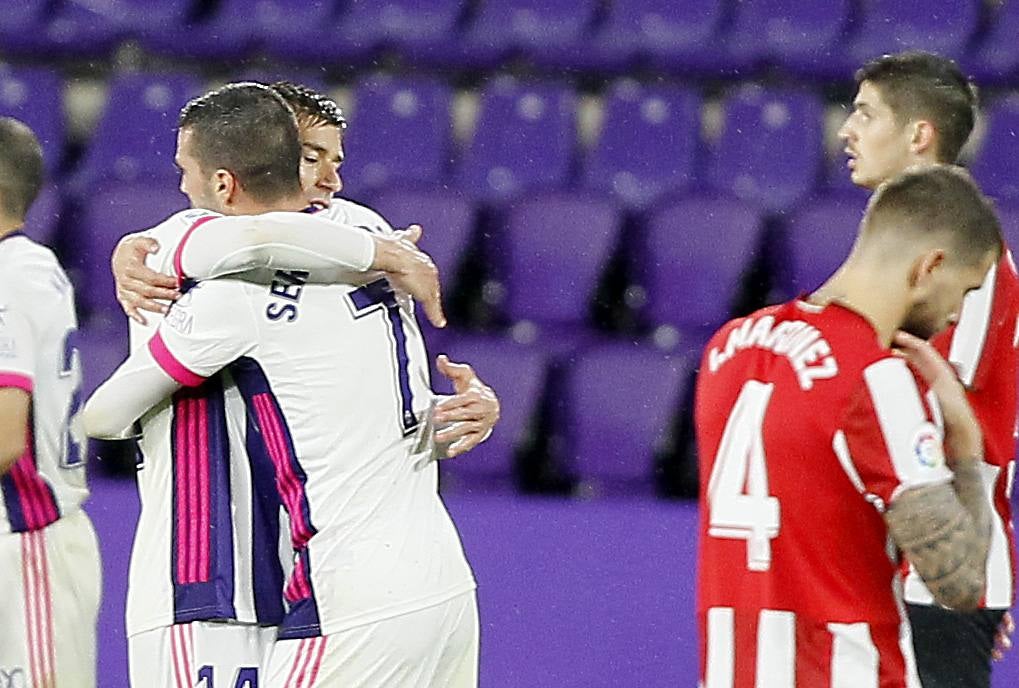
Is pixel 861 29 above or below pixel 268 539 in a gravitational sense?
above

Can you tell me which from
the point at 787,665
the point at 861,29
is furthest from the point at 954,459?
the point at 861,29

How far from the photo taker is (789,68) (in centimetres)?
827

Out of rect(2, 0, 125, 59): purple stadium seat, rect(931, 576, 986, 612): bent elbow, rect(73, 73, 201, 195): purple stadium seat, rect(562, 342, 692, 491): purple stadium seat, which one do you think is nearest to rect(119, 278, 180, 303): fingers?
rect(931, 576, 986, 612): bent elbow

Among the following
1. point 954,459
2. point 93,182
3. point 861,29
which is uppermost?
point 861,29

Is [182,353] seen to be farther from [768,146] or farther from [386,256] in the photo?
[768,146]

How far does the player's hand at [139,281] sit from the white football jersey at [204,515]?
0.09ft

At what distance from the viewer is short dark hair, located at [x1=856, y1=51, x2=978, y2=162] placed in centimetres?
434

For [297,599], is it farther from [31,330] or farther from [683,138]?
[683,138]

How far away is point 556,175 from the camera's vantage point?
8055 millimetres

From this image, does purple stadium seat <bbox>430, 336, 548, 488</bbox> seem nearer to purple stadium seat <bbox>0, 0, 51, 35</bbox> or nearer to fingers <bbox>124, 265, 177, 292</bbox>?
purple stadium seat <bbox>0, 0, 51, 35</bbox>

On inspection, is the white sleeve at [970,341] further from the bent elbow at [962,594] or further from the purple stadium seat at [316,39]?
the purple stadium seat at [316,39]

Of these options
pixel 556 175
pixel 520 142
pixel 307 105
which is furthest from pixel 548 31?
pixel 307 105

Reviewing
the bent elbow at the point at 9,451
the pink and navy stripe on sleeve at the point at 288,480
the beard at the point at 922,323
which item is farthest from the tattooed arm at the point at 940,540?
the bent elbow at the point at 9,451

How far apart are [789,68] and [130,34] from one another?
3102 millimetres
